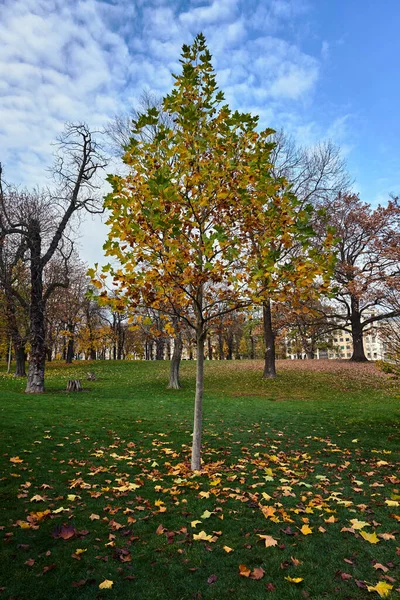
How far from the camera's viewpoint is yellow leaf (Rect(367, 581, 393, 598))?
10.0 ft

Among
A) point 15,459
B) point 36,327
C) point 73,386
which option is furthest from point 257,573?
point 73,386

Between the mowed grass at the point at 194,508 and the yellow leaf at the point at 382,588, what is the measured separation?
2 cm

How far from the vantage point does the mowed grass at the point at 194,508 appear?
3309 mm

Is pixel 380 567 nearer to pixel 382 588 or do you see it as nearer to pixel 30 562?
pixel 382 588

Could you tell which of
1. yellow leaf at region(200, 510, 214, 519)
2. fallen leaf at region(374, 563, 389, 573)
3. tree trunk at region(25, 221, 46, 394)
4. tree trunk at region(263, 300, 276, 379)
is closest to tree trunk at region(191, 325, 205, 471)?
yellow leaf at region(200, 510, 214, 519)

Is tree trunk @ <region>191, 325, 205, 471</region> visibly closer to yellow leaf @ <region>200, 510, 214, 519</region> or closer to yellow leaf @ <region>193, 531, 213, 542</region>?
yellow leaf @ <region>200, 510, 214, 519</region>

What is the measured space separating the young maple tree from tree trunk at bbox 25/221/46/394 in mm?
13125

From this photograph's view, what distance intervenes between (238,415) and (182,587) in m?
9.63

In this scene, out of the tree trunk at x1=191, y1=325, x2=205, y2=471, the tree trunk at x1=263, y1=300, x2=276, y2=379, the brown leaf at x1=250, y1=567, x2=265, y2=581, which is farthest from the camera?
the tree trunk at x1=263, y1=300, x2=276, y2=379

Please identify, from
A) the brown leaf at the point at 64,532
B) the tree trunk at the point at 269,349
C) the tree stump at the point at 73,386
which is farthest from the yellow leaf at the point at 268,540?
the tree trunk at the point at 269,349

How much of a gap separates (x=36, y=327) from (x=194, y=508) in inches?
598

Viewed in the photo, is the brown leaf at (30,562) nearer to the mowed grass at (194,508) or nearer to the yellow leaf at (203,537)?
the mowed grass at (194,508)

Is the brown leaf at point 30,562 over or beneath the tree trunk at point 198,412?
beneath

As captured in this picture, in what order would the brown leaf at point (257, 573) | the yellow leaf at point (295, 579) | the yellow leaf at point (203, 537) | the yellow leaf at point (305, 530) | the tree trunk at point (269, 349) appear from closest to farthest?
the yellow leaf at point (295, 579) < the brown leaf at point (257, 573) < the yellow leaf at point (203, 537) < the yellow leaf at point (305, 530) < the tree trunk at point (269, 349)
